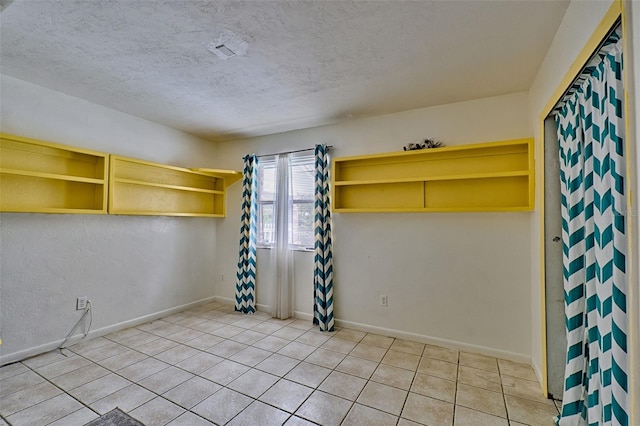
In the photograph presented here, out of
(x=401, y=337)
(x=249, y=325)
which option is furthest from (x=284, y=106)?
(x=401, y=337)

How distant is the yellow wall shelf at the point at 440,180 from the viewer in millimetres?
2639

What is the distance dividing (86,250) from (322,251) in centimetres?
258

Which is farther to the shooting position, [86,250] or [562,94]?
[86,250]

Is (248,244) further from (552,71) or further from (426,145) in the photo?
(552,71)

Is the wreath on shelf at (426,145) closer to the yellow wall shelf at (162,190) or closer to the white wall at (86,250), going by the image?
the yellow wall shelf at (162,190)

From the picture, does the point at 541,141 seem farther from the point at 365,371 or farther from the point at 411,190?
the point at 365,371

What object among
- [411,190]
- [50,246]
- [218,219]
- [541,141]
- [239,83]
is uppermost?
[239,83]

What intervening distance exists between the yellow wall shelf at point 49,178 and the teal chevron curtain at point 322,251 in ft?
7.66

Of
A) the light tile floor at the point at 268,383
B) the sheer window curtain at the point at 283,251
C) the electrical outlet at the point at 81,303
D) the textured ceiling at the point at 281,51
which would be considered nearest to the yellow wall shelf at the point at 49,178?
the textured ceiling at the point at 281,51

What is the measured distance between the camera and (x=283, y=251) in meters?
3.82

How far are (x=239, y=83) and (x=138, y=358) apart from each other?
2738 millimetres

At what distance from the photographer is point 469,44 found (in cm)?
199

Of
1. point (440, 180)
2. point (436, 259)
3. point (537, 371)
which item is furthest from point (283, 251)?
point (537, 371)

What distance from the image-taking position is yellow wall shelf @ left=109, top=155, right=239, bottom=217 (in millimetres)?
3230
